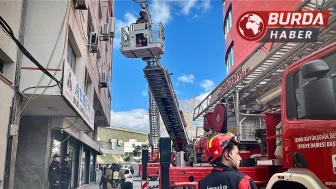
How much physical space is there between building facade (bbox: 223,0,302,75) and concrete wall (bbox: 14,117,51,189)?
9.59 m

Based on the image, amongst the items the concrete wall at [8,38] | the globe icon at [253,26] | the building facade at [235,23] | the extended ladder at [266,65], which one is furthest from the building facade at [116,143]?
the extended ladder at [266,65]

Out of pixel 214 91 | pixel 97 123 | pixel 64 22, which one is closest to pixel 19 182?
pixel 64 22

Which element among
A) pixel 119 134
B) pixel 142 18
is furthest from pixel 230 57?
pixel 119 134

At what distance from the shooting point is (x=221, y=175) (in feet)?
7.65

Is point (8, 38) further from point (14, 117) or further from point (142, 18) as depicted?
point (142, 18)

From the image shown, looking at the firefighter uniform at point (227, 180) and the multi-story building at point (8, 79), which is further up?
the multi-story building at point (8, 79)

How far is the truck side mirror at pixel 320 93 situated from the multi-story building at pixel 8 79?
5.58 meters

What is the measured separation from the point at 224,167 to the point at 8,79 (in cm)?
583

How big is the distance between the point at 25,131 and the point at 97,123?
1472 cm

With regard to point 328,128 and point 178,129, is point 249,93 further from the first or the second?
point 178,129

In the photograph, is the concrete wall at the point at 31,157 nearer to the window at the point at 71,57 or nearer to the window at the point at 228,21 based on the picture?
the window at the point at 71,57

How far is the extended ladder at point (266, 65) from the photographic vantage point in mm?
4180

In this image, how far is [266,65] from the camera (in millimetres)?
5223

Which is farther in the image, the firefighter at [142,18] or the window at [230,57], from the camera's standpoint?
the window at [230,57]
